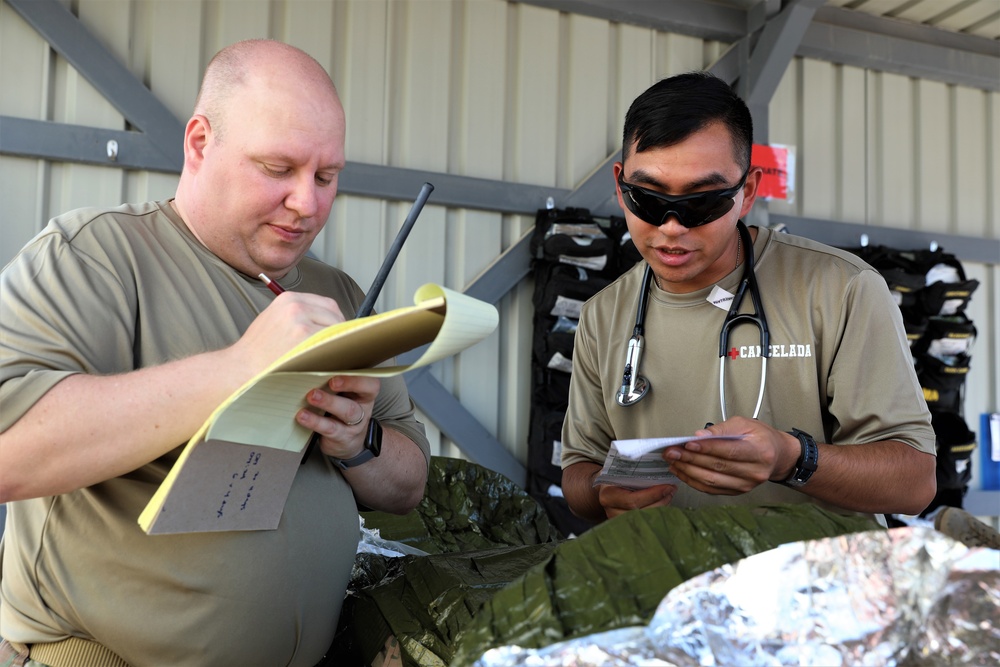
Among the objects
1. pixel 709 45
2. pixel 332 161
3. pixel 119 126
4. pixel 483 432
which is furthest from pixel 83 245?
pixel 709 45

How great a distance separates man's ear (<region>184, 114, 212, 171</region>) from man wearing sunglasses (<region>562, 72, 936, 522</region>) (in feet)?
3.11

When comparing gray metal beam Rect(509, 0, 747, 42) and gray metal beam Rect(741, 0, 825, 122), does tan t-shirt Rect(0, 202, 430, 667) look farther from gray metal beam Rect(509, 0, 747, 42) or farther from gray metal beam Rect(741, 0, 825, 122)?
gray metal beam Rect(741, 0, 825, 122)

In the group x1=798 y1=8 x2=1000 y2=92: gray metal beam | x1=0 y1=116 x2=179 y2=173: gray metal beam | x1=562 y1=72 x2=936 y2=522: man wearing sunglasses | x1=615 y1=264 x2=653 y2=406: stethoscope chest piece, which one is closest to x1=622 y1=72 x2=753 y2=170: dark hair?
x1=562 y1=72 x2=936 y2=522: man wearing sunglasses

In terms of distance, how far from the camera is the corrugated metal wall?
14.5 ft

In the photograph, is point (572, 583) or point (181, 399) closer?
point (572, 583)

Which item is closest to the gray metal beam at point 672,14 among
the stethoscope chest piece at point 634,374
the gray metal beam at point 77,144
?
the gray metal beam at point 77,144

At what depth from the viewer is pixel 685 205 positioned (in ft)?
6.31

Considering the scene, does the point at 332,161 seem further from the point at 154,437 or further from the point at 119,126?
the point at 119,126

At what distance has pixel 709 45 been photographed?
234 inches

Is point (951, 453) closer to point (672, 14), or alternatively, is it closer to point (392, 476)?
point (672, 14)

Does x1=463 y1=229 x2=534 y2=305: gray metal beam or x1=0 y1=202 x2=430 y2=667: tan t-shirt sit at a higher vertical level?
x1=463 y1=229 x2=534 y2=305: gray metal beam

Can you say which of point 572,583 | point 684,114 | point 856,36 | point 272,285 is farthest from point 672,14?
point 572,583

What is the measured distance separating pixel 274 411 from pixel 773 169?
539 centimetres

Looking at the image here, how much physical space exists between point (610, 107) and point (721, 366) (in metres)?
4.04
